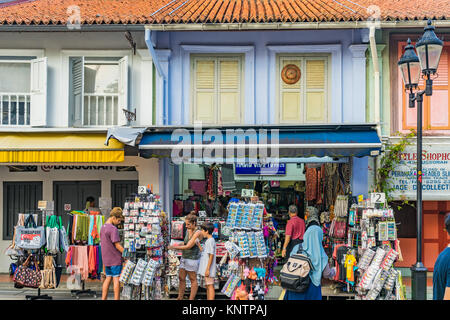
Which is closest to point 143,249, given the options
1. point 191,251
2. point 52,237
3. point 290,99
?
point 191,251

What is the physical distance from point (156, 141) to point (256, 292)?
12.4ft

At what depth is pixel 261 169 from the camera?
1426 centimetres

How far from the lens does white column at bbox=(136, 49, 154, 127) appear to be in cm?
1254

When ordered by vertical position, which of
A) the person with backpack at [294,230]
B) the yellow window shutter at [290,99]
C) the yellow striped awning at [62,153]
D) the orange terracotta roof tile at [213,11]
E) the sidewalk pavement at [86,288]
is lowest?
the sidewalk pavement at [86,288]

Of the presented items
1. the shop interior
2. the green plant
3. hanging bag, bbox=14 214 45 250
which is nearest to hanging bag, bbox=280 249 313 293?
the shop interior

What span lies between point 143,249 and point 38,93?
4911mm

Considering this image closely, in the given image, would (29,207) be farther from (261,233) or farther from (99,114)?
(261,233)

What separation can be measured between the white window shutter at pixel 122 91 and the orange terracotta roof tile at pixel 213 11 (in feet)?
3.35

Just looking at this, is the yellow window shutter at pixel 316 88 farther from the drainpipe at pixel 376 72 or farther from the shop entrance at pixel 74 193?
the shop entrance at pixel 74 193

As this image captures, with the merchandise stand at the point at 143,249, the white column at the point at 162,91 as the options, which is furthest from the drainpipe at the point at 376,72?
the merchandise stand at the point at 143,249

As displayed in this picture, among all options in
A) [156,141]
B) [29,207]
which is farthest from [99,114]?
[29,207]

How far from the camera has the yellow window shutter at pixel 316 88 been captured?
12773 mm

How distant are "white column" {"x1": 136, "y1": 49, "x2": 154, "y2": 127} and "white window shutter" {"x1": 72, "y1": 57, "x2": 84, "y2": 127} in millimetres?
1372

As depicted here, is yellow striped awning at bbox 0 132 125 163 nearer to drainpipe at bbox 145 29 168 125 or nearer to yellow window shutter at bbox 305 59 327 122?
drainpipe at bbox 145 29 168 125
